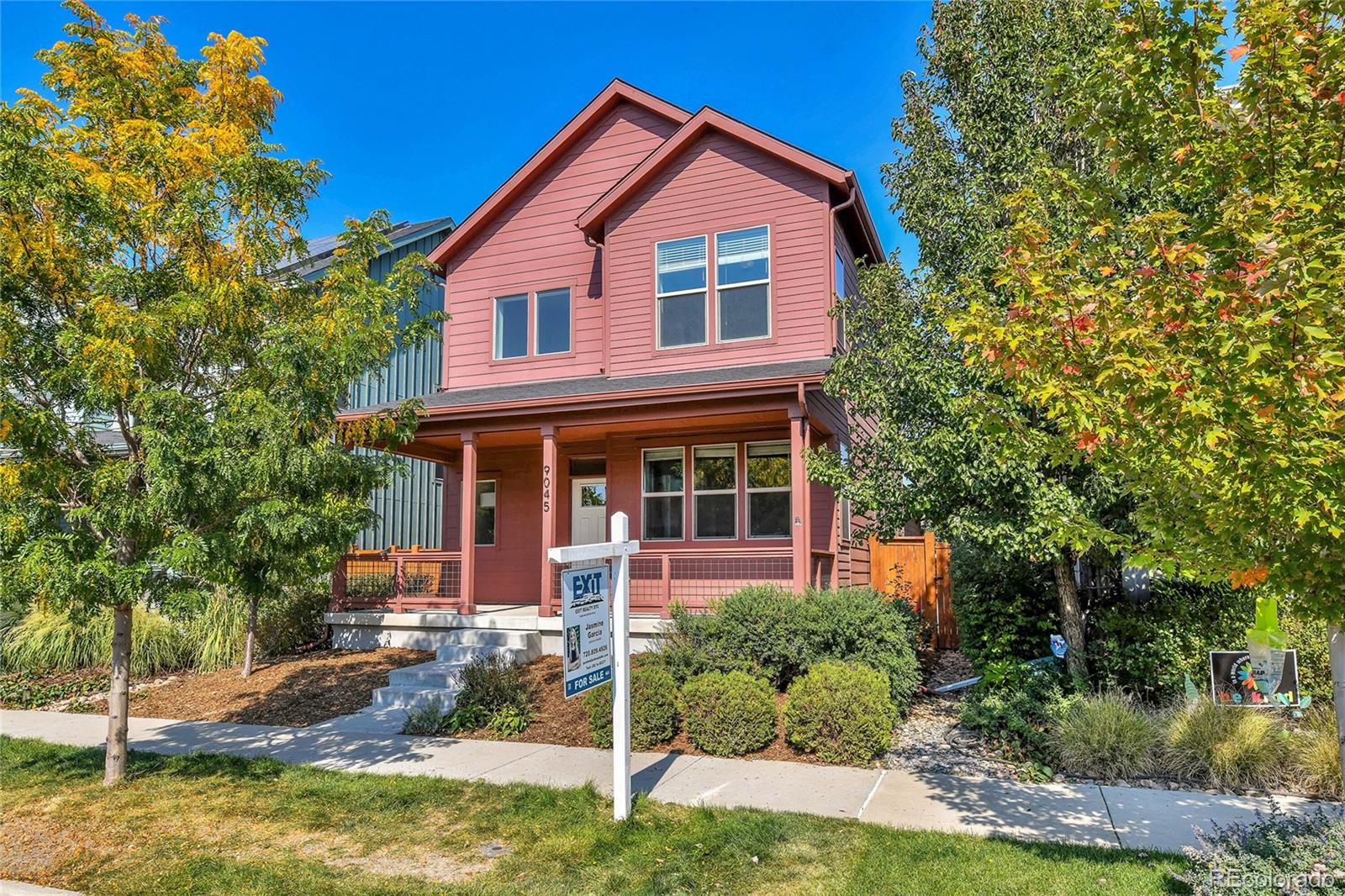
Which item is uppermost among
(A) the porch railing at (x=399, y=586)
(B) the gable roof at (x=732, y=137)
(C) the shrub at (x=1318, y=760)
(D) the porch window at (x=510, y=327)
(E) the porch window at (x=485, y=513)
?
(B) the gable roof at (x=732, y=137)

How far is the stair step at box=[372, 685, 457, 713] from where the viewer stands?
359 inches

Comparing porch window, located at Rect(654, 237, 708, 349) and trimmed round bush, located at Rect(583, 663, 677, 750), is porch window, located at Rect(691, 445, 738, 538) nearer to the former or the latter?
porch window, located at Rect(654, 237, 708, 349)

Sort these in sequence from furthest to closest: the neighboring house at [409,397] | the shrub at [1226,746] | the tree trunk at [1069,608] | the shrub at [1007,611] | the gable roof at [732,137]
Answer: the neighboring house at [409,397] < the gable roof at [732,137] < the shrub at [1007,611] < the tree trunk at [1069,608] < the shrub at [1226,746]

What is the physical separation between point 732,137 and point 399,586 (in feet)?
29.0

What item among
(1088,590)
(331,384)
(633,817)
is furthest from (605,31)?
(633,817)

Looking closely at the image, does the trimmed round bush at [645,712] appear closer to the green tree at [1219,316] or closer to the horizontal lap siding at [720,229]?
the green tree at [1219,316]

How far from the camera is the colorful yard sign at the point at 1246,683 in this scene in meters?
7.04

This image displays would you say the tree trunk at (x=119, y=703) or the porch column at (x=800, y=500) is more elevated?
the porch column at (x=800, y=500)

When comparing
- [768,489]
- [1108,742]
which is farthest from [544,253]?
[1108,742]

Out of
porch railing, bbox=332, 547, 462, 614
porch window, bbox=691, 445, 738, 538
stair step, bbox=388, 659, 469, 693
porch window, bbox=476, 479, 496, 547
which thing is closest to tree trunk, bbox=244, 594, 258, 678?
porch railing, bbox=332, 547, 462, 614

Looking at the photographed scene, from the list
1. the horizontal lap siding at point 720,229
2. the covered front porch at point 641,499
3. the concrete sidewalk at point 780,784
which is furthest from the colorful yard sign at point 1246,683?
the horizontal lap siding at point 720,229

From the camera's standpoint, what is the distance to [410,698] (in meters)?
9.48

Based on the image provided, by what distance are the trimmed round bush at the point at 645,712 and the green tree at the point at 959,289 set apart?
2919mm

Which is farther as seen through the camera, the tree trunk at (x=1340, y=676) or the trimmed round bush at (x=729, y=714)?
the trimmed round bush at (x=729, y=714)
